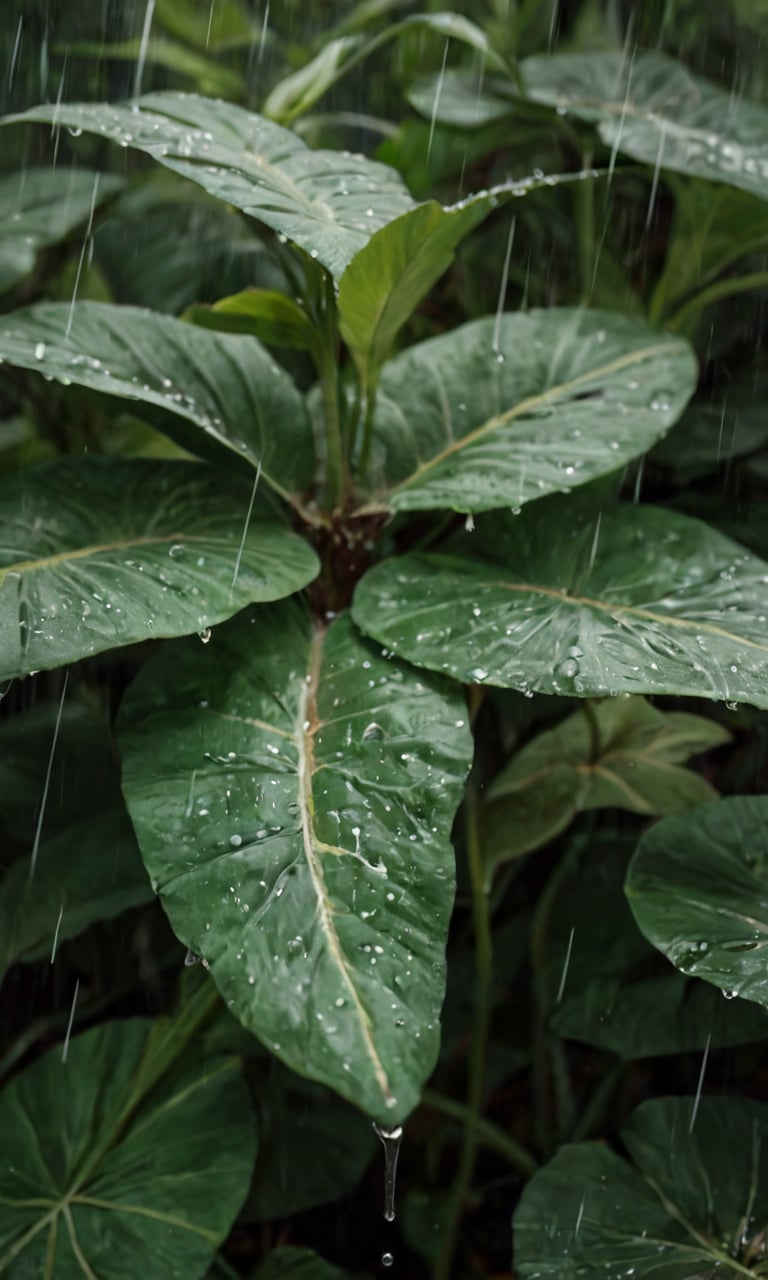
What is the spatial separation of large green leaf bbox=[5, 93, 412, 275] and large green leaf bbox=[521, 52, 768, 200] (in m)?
0.36

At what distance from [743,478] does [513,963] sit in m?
0.76

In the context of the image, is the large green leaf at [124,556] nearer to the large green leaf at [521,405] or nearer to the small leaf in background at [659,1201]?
the large green leaf at [521,405]

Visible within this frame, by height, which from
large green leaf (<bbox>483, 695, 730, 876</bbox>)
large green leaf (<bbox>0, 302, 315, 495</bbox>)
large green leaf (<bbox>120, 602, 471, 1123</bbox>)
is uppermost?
large green leaf (<bbox>0, 302, 315, 495</bbox>)

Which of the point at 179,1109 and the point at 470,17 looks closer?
the point at 179,1109

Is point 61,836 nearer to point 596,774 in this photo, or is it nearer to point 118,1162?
point 118,1162

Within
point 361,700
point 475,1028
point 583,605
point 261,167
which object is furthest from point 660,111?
point 475,1028

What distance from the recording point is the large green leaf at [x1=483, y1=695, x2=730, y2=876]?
3.59 feet

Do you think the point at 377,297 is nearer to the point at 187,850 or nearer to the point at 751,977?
the point at 187,850

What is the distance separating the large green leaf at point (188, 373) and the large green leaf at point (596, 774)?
41cm

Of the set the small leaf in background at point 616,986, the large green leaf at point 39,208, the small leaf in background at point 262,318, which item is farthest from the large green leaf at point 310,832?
the large green leaf at point 39,208

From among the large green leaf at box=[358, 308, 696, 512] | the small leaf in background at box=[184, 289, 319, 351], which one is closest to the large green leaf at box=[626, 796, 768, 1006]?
the large green leaf at box=[358, 308, 696, 512]

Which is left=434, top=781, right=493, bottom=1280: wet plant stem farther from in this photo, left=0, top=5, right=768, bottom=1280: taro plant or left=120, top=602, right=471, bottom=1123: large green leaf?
left=120, top=602, right=471, bottom=1123: large green leaf

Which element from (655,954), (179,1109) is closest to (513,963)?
(655,954)

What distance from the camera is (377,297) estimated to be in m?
0.91
